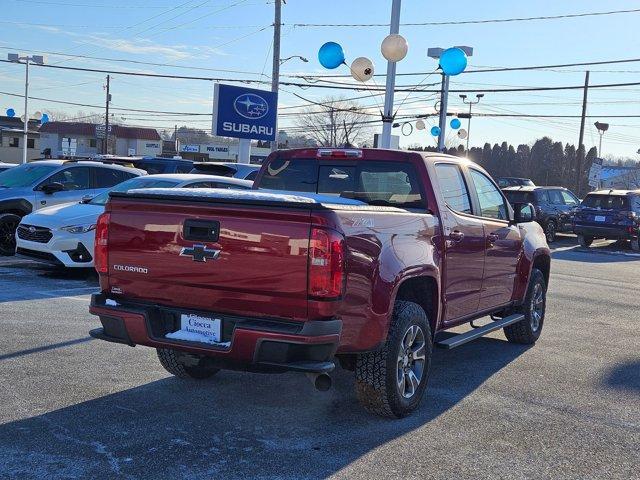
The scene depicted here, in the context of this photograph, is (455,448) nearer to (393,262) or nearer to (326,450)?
(326,450)

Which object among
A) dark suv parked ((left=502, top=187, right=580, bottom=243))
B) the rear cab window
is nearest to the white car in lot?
the rear cab window

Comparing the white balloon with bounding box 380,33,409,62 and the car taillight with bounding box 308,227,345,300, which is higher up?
the white balloon with bounding box 380,33,409,62

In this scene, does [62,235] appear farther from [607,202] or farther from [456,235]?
[607,202]

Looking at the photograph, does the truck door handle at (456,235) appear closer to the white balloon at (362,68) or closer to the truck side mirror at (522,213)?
the truck side mirror at (522,213)

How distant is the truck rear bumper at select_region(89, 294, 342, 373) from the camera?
431cm

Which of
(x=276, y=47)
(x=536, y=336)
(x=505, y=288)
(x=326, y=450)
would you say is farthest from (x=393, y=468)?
(x=276, y=47)

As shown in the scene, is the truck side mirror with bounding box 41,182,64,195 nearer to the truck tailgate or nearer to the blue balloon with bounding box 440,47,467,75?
the blue balloon with bounding box 440,47,467,75

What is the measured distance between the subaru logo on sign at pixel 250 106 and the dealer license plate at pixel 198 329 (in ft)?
51.8

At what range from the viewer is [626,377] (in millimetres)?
6750

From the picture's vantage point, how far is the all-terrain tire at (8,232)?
12820 millimetres

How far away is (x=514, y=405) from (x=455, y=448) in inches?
48.0

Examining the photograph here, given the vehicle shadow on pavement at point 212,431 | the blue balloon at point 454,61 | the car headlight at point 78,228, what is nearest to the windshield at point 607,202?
the blue balloon at point 454,61

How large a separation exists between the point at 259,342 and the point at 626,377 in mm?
4030

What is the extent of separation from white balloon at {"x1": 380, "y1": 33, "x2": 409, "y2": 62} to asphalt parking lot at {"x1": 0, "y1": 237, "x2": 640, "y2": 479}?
6.03 m
